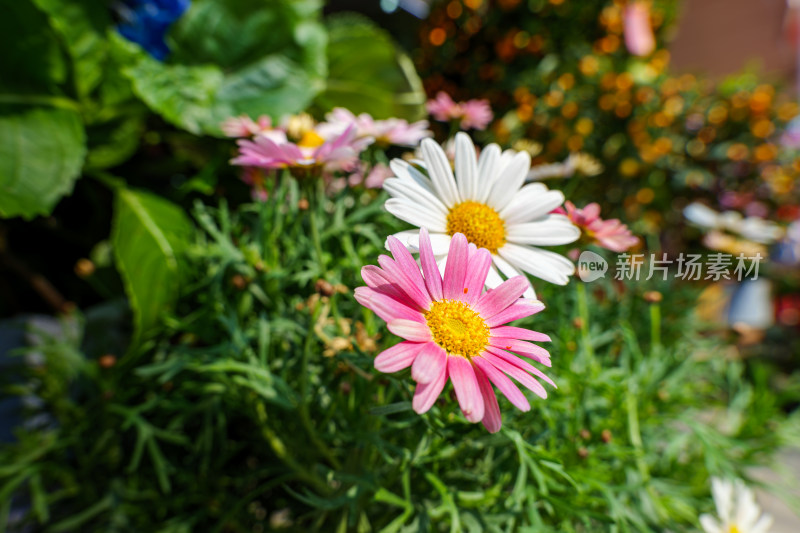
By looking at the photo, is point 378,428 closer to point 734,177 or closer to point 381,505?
point 381,505

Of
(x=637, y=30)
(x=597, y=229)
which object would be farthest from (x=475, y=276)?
(x=637, y=30)

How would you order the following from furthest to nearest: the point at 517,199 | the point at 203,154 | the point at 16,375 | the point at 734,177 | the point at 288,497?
the point at 734,177
the point at 203,154
the point at 16,375
the point at 288,497
the point at 517,199

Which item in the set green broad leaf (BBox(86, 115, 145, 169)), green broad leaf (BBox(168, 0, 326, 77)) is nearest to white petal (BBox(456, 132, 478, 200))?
green broad leaf (BBox(168, 0, 326, 77))

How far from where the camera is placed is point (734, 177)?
4.76 ft

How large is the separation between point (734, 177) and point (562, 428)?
1.43 metres

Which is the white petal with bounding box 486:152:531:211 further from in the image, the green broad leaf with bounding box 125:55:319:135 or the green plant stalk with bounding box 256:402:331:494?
the green broad leaf with bounding box 125:55:319:135

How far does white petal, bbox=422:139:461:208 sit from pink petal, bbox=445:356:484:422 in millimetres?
110

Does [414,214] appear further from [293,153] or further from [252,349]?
[252,349]

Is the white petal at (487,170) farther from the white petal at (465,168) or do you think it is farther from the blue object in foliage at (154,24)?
the blue object in foliage at (154,24)

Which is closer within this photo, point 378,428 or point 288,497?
point 378,428

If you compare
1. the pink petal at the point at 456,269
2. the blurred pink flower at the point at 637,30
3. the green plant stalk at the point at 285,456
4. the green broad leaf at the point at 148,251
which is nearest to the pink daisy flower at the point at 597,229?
the pink petal at the point at 456,269

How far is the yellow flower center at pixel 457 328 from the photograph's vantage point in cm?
22

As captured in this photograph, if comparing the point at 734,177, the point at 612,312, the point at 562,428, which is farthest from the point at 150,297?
the point at 734,177

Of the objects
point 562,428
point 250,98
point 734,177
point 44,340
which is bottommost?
point 44,340
